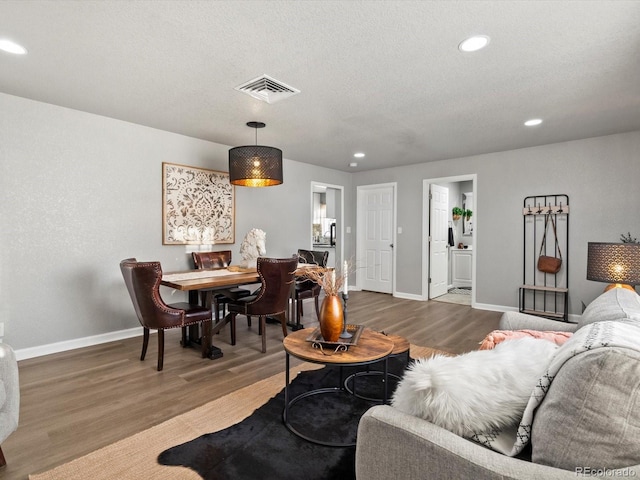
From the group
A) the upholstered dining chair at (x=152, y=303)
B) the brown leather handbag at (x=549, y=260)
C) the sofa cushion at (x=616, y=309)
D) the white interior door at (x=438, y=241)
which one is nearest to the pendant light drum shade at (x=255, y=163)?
the upholstered dining chair at (x=152, y=303)

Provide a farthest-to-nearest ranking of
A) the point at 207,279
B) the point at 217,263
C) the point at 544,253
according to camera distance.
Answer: the point at 544,253 < the point at 217,263 < the point at 207,279

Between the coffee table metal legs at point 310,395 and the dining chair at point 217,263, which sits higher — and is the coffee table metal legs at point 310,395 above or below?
below

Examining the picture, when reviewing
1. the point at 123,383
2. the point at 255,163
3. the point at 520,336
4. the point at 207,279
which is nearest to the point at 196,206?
the point at 255,163

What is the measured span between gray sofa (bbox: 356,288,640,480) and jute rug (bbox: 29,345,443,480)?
119 cm

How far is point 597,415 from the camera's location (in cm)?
86

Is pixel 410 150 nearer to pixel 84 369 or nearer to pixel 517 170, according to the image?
pixel 517 170

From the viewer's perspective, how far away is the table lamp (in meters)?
2.61

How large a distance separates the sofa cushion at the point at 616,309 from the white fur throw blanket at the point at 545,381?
1.29 feet

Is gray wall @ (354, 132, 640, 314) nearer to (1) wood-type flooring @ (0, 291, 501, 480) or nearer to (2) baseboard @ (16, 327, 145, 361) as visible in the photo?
(1) wood-type flooring @ (0, 291, 501, 480)

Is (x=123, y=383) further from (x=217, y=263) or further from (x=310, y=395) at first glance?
(x=217, y=263)

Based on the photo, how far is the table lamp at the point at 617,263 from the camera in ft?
8.57

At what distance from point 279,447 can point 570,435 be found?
1.49m

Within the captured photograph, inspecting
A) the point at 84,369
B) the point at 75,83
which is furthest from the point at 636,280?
the point at 75,83

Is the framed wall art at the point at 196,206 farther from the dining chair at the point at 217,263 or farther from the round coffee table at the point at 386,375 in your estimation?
the round coffee table at the point at 386,375
